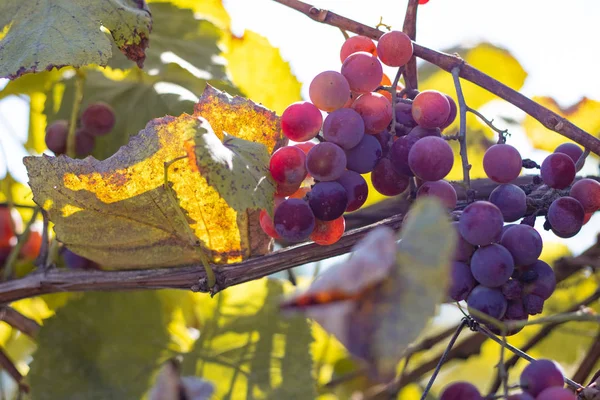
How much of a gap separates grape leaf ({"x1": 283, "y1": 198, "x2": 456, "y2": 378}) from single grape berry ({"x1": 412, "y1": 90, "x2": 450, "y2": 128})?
234mm

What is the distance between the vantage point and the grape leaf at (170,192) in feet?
2.13

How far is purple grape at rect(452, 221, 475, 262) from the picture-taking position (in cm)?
62

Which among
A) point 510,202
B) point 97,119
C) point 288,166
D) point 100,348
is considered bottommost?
point 100,348

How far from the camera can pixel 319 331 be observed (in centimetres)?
133

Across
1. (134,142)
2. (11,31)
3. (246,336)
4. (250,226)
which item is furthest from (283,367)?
(11,31)

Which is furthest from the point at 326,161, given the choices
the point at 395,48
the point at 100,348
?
the point at 100,348

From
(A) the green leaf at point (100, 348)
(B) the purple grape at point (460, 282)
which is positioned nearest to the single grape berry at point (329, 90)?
(B) the purple grape at point (460, 282)

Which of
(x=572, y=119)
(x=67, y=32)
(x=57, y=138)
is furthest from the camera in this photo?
(x=572, y=119)

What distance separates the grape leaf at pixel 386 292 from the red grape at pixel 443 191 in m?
0.19

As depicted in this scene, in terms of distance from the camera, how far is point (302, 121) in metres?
0.69

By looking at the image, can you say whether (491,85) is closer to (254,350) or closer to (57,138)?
(254,350)

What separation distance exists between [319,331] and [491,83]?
752 mm

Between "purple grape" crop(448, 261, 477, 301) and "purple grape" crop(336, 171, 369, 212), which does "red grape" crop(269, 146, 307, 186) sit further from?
"purple grape" crop(448, 261, 477, 301)

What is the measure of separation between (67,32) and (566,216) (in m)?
0.61
